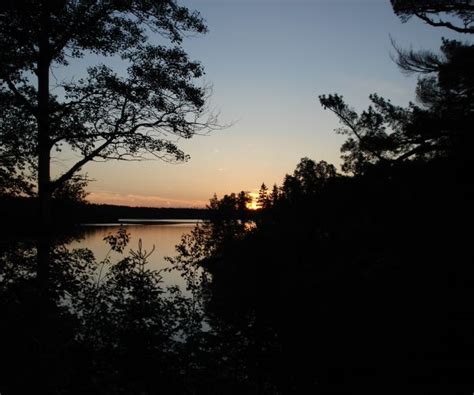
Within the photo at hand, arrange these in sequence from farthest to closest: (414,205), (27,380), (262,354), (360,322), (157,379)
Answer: (414,205) < (262,354) < (360,322) < (157,379) < (27,380)

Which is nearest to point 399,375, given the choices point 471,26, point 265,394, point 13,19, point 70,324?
point 265,394

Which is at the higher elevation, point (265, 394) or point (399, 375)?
point (399, 375)

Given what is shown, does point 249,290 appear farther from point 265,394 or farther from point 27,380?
point 27,380

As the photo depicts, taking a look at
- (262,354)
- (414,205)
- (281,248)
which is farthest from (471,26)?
(262,354)

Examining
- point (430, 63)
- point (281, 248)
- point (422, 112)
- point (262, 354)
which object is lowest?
point (262, 354)

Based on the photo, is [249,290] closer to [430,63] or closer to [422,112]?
[422,112]

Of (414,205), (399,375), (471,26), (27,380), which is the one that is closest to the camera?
(27,380)

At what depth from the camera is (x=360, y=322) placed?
830 cm

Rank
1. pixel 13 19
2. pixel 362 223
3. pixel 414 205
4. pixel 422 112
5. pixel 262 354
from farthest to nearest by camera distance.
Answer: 1. pixel 422 112
2. pixel 13 19
3. pixel 362 223
4. pixel 414 205
5. pixel 262 354

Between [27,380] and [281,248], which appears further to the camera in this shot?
[281,248]

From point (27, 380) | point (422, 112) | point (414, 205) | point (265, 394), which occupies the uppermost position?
point (422, 112)

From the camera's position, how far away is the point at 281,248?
10.7 meters

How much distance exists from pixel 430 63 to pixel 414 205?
36.5 ft

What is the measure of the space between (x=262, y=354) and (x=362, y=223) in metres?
3.99
